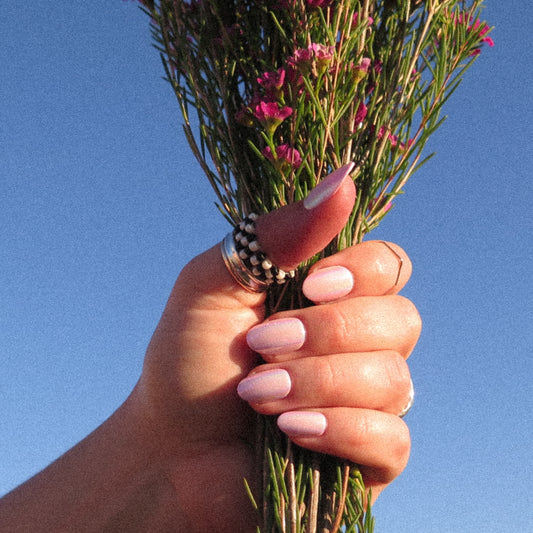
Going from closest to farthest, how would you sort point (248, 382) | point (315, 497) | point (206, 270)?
1. point (315, 497)
2. point (248, 382)
3. point (206, 270)

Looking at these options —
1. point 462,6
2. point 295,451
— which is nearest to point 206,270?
point 295,451

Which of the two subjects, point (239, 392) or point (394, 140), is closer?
point (239, 392)

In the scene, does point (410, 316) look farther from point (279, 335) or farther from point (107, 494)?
point (107, 494)

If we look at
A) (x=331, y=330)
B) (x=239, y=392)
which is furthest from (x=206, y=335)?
(x=331, y=330)

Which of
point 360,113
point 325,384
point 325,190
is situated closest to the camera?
point 325,190

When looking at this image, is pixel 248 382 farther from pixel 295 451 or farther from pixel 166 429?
pixel 166 429

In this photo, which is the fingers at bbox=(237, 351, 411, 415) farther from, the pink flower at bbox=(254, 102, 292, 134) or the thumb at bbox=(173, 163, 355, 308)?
the pink flower at bbox=(254, 102, 292, 134)

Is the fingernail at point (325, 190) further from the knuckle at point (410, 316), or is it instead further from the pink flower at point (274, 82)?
the knuckle at point (410, 316)

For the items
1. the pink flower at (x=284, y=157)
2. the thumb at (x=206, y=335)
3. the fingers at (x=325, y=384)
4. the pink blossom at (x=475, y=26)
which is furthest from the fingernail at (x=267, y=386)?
the pink blossom at (x=475, y=26)
